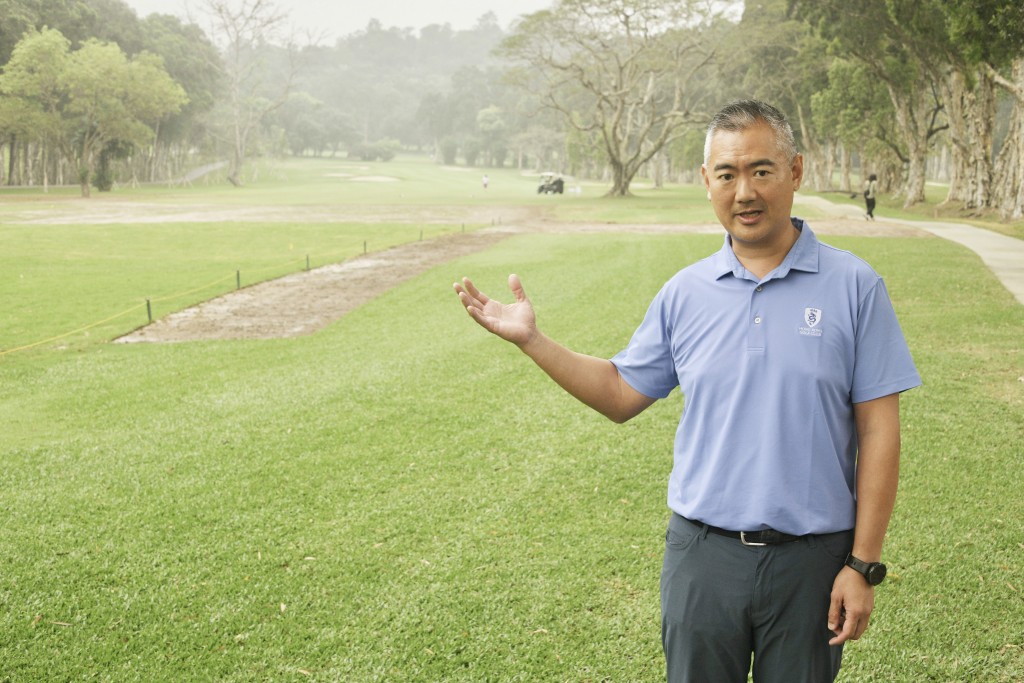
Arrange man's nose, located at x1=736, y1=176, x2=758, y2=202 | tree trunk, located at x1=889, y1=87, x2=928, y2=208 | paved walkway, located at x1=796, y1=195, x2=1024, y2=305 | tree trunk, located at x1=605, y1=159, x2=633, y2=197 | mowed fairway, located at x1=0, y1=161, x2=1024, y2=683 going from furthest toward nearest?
tree trunk, located at x1=605, y1=159, x2=633, y2=197 < tree trunk, located at x1=889, y1=87, x2=928, y2=208 < paved walkway, located at x1=796, y1=195, x2=1024, y2=305 < mowed fairway, located at x1=0, y1=161, x2=1024, y2=683 < man's nose, located at x1=736, y1=176, x2=758, y2=202

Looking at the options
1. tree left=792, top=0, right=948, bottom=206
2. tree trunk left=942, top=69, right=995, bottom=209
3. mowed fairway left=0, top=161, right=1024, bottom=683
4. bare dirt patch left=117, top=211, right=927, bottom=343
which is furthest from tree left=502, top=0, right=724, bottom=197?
mowed fairway left=0, top=161, right=1024, bottom=683

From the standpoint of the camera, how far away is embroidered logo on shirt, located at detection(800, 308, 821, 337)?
220cm

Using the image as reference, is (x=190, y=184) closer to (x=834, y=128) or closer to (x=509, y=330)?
(x=834, y=128)

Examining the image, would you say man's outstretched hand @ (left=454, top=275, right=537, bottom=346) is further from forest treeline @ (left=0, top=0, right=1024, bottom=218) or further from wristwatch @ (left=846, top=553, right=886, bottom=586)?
forest treeline @ (left=0, top=0, right=1024, bottom=218)

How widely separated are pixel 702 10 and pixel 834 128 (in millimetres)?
10439

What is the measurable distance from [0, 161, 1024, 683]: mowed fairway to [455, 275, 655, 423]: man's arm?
541 millimetres

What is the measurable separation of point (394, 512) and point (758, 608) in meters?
3.69

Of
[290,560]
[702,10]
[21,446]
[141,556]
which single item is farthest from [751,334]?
[702,10]

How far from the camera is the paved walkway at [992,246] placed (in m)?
15.6

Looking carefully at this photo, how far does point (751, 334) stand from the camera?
7.39ft

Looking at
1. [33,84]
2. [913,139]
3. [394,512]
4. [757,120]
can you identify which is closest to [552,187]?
[913,139]

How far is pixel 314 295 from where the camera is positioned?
16.0 metres

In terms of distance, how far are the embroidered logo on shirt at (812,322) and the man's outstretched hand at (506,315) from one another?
80cm

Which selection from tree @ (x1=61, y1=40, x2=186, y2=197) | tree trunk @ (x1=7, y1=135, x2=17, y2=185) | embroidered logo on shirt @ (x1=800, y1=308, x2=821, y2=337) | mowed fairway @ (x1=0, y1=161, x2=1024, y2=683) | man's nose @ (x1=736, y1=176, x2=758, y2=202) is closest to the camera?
embroidered logo on shirt @ (x1=800, y1=308, x2=821, y2=337)
